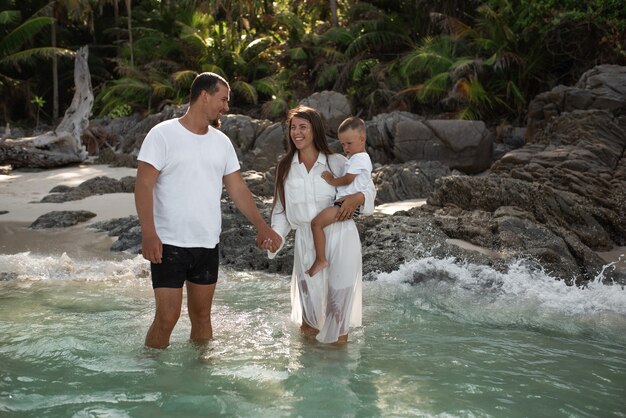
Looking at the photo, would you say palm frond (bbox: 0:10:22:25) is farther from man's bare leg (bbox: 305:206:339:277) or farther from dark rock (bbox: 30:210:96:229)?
man's bare leg (bbox: 305:206:339:277)

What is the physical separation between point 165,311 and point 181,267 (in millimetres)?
285

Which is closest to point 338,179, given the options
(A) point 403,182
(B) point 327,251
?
(B) point 327,251

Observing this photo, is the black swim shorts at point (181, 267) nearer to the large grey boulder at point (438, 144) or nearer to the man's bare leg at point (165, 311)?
the man's bare leg at point (165, 311)

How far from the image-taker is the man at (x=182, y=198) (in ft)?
14.0

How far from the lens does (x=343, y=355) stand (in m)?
4.84

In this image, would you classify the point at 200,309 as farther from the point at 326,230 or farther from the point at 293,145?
the point at 293,145

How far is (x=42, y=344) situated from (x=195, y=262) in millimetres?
1552

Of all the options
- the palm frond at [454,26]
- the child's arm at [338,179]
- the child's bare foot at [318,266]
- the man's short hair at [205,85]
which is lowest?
the child's bare foot at [318,266]

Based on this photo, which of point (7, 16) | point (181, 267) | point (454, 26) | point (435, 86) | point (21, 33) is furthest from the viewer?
point (21, 33)

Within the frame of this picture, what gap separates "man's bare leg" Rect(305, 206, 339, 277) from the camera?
4.71 meters

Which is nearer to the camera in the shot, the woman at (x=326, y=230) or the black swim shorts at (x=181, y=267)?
the black swim shorts at (x=181, y=267)

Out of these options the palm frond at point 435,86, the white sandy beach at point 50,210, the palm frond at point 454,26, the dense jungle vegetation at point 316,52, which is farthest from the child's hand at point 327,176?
the palm frond at point 454,26

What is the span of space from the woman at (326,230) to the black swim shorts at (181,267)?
0.56 metres

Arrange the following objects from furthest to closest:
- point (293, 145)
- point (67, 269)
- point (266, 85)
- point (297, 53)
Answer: point (297, 53), point (266, 85), point (67, 269), point (293, 145)
